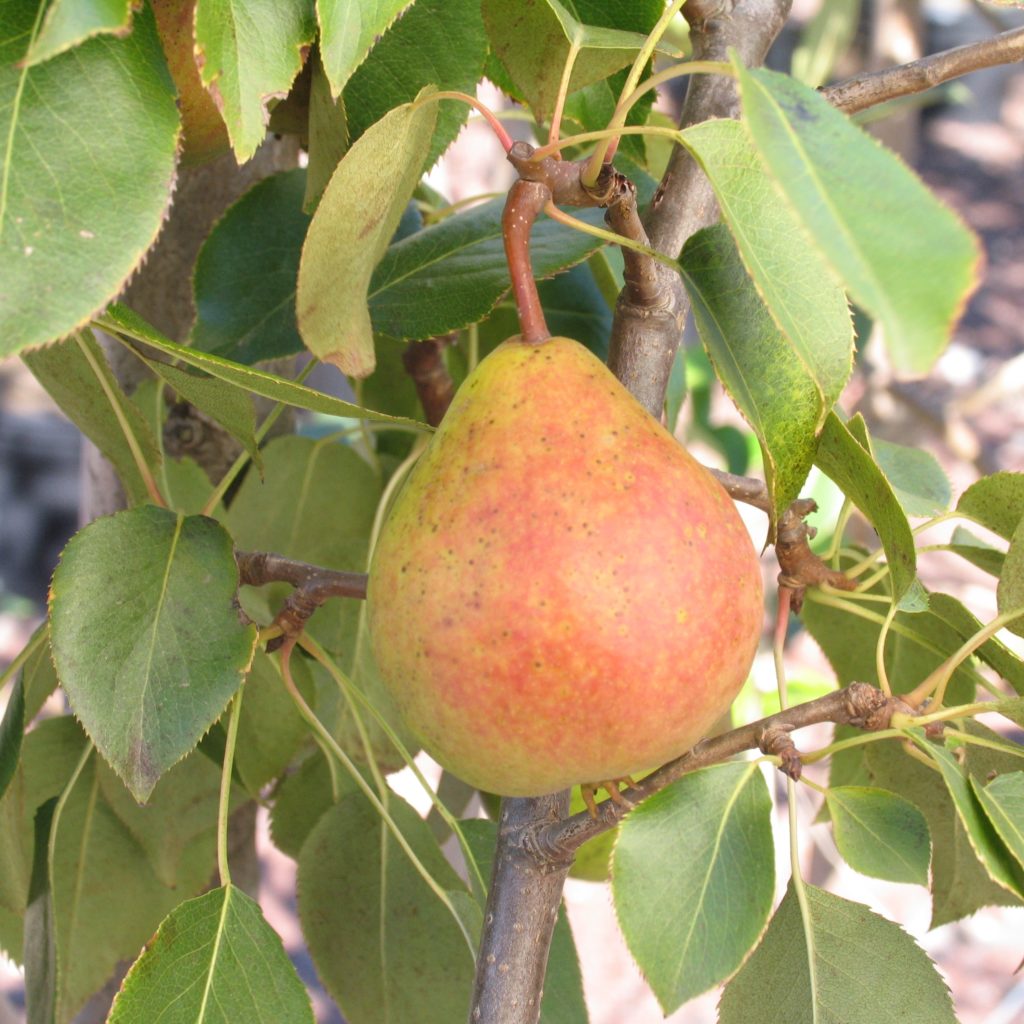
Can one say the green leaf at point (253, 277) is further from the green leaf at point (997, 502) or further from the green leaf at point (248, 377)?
the green leaf at point (997, 502)

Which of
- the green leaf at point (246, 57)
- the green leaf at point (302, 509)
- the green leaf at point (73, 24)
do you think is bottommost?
the green leaf at point (302, 509)

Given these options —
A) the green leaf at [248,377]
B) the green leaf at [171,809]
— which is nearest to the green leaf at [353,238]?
the green leaf at [248,377]

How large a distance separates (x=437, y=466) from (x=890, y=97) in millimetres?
316

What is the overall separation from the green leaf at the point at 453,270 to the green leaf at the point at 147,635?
5.9 inches


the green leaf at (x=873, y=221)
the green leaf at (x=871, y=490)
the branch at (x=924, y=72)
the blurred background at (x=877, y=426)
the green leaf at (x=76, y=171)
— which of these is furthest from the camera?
the blurred background at (x=877, y=426)

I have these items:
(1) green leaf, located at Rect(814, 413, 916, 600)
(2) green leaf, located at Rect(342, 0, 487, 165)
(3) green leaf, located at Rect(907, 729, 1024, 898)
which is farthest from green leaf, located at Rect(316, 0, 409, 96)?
(3) green leaf, located at Rect(907, 729, 1024, 898)

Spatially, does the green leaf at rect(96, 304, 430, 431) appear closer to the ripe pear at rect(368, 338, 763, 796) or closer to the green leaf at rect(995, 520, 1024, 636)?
the ripe pear at rect(368, 338, 763, 796)

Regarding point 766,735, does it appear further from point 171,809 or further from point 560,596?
point 171,809

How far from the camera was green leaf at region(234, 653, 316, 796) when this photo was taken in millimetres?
696

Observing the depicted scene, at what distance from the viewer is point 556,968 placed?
68 cm

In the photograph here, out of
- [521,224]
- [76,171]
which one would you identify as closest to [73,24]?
[76,171]

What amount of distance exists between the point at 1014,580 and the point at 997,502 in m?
0.07

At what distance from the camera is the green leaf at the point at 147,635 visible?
496 millimetres

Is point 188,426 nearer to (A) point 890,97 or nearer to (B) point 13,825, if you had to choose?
(B) point 13,825
